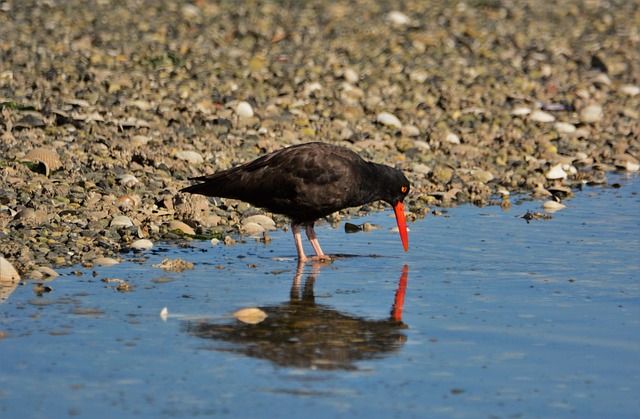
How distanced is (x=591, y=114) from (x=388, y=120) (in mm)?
3107

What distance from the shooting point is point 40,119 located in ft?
38.8

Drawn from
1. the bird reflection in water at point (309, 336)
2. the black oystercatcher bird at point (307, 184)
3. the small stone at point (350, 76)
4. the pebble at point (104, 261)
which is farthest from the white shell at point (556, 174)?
the pebble at point (104, 261)

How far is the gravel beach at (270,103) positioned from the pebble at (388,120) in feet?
0.11

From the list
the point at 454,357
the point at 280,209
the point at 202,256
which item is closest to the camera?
the point at 454,357

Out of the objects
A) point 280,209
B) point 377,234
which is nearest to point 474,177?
point 377,234

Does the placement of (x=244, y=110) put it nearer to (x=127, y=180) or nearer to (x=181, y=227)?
(x=127, y=180)

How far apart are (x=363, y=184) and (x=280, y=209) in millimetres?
703

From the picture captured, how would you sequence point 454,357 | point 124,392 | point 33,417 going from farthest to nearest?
1. point 454,357
2. point 124,392
3. point 33,417

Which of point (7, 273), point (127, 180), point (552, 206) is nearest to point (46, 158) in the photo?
point (127, 180)

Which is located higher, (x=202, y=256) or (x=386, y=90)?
(x=386, y=90)

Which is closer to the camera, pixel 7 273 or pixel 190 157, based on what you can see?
pixel 7 273

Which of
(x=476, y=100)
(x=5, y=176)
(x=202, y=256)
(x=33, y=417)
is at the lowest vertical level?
(x=33, y=417)

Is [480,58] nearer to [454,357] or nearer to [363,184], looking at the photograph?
[363,184]

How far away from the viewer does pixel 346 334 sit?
6371mm
